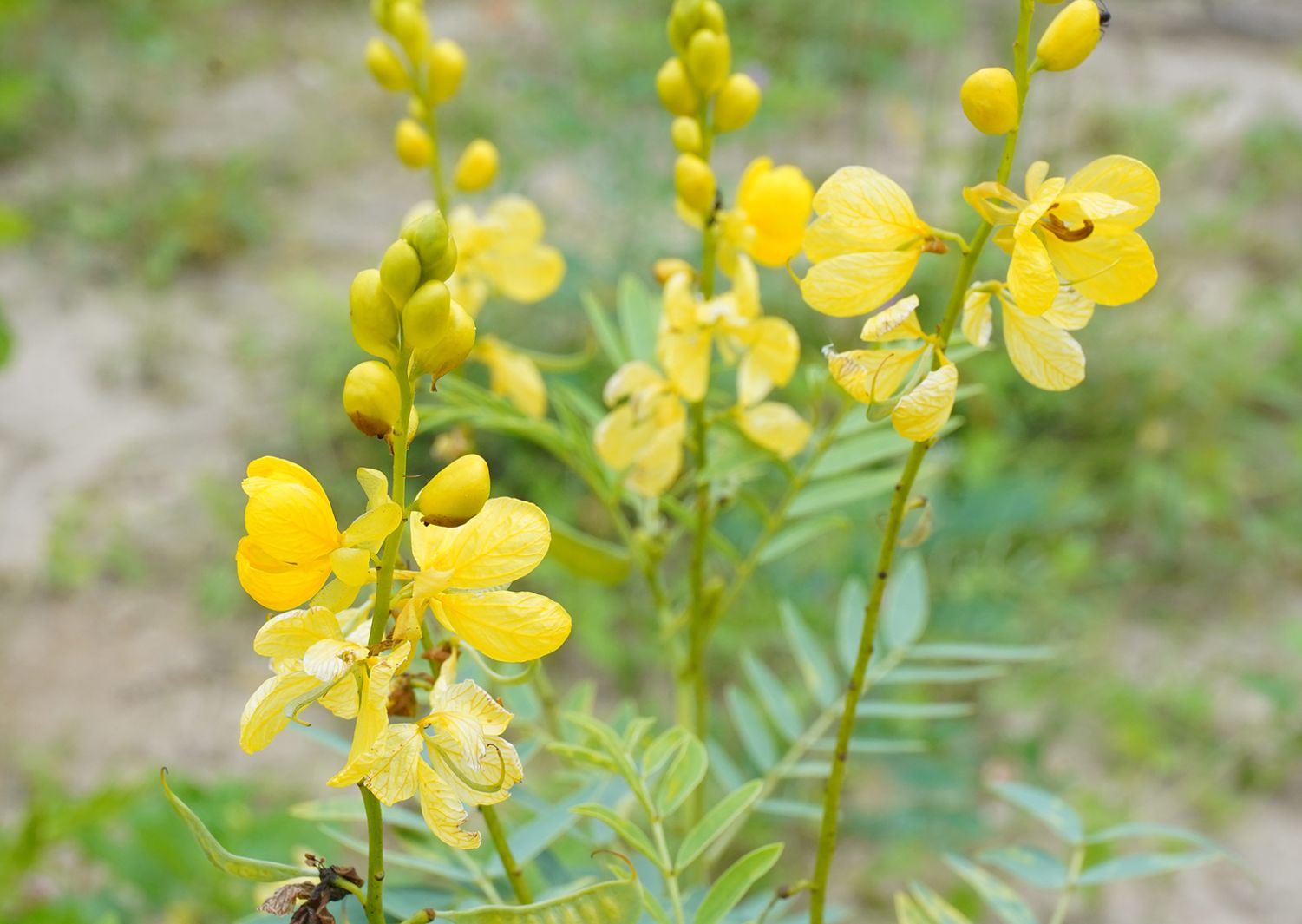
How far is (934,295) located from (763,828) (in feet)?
3.40

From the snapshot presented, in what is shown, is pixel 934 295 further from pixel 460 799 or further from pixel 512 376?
pixel 460 799

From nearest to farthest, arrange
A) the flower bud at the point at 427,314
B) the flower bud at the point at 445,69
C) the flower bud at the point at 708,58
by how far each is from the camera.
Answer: the flower bud at the point at 427,314 < the flower bud at the point at 708,58 < the flower bud at the point at 445,69

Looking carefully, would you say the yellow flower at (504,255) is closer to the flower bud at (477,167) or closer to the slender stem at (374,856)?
the flower bud at (477,167)

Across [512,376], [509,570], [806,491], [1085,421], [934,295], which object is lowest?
[1085,421]

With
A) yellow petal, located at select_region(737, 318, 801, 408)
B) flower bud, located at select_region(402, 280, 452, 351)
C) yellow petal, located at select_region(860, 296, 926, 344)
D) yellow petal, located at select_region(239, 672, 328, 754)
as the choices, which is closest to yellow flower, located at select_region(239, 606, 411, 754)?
yellow petal, located at select_region(239, 672, 328, 754)

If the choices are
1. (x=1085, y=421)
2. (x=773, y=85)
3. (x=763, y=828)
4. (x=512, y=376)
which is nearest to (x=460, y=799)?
(x=512, y=376)

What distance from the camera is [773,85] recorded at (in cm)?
238

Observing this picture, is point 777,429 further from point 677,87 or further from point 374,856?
point 374,856

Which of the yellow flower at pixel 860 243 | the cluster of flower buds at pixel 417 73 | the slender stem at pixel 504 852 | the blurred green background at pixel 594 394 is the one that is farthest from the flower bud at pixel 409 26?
the blurred green background at pixel 594 394

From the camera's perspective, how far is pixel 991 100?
419mm

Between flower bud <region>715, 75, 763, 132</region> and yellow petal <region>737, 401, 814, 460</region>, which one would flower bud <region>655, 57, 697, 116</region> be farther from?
yellow petal <region>737, 401, 814, 460</region>

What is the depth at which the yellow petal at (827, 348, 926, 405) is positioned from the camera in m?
0.44

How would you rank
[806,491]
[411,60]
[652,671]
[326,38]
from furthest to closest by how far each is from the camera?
1. [326,38]
2. [652,671]
3. [806,491]
4. [411,60]

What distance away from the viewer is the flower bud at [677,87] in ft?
2.03
